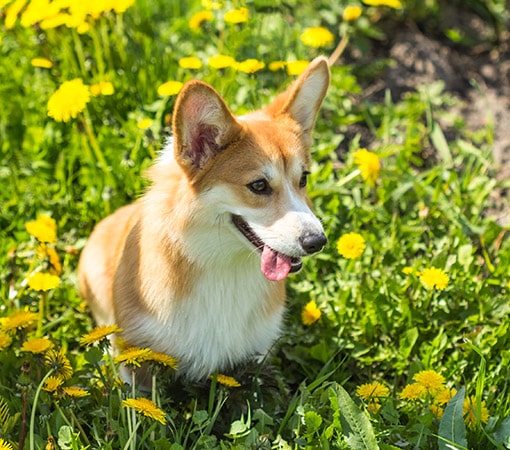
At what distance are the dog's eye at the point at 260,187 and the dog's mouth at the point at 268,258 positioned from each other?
0.39ft

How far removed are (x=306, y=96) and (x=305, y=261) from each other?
1023 millimetres

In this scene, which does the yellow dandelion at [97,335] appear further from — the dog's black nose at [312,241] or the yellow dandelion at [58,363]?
the dog's black nose at [312,241]

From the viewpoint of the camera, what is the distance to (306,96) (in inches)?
127

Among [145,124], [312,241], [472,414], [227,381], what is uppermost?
[145,124]

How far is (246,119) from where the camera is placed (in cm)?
322

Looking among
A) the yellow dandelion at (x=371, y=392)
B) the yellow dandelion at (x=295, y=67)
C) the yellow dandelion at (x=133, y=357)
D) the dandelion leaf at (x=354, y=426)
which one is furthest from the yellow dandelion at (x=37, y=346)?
the yellow dandelion at (x=295, y=67)

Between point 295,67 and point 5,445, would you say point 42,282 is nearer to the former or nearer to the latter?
point 5,445

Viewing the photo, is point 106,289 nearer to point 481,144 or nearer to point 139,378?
point 139,378

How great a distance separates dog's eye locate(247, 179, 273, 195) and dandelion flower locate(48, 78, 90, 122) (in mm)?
1266

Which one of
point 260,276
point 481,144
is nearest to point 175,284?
point 260,276

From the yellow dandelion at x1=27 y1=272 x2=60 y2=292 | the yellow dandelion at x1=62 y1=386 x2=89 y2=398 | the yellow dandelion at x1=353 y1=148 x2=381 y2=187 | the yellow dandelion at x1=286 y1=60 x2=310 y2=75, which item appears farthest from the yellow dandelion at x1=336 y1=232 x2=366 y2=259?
the yellow dandelion at x1=62 y1=386 x2=89 y2=398

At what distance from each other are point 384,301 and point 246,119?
1.09 meters

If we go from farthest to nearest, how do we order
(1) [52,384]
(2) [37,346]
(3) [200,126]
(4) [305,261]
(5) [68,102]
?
(4) [305,261] → (5) [68,102] → (3) [200,126] → (2) [37,346] → (1) [52,384]

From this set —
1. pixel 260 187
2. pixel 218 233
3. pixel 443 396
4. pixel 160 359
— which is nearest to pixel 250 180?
pixel 260 187
